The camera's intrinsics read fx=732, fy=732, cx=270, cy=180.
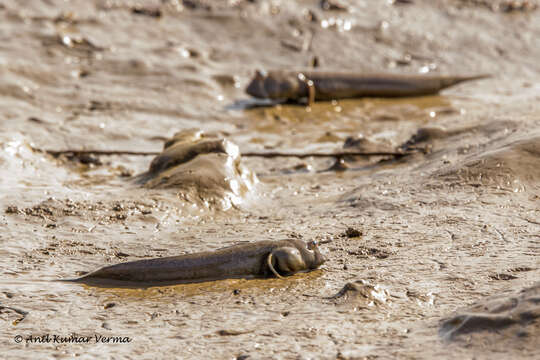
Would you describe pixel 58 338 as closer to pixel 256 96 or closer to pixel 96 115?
pixel 96 115

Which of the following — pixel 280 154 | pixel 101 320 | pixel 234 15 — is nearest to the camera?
pixel 101 320

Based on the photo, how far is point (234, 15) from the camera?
27.3ft

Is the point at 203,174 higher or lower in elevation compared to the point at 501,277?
higher

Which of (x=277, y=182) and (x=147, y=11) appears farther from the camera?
(x=147, y=11)

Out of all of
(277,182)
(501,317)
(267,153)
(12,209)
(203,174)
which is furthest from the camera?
(267,153)

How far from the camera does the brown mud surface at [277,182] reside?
108 inches

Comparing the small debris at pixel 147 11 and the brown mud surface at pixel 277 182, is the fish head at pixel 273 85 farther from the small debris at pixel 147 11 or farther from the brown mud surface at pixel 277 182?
the small debris at pixel 147 11

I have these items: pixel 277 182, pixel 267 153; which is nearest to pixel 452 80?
pixel 267 153

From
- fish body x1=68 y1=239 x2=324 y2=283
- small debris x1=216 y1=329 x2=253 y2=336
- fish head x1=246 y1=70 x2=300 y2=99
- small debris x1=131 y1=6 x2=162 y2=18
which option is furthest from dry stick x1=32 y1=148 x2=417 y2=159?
small debris x1=131 y1=6 x2=162 y2=18

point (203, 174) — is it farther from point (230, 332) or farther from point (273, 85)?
point (273, 85)

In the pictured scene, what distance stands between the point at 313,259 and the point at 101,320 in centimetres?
96

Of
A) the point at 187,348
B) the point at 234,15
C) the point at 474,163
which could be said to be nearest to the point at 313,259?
the point at 187,348

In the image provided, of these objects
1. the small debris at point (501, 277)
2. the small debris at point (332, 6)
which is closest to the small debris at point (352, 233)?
the small debris at point (501, 277)

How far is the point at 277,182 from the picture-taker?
16.2 feet
